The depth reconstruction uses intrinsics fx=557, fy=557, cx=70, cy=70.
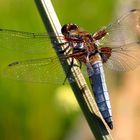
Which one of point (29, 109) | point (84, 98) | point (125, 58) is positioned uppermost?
point (29, 109)

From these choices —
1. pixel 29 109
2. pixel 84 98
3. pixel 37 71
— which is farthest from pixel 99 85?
pixel 29 109

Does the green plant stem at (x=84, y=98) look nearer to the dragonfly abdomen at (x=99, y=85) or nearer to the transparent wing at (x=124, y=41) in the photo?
the dragonfly abdomen at (x=99, y=85)

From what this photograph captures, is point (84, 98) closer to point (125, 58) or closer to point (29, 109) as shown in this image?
point (125, 58)

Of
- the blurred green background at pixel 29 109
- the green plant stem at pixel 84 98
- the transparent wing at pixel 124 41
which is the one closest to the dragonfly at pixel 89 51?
the transparent wing at pixel 124 41

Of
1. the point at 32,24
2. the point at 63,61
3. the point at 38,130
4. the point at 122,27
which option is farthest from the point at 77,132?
the point at 63,61

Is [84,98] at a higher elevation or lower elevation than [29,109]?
lower

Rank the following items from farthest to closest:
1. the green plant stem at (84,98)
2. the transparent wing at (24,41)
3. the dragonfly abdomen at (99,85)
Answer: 1. the transparent wing at (24,41)
2. the dragonfly abdomen at (99,85)
3. the green plant stem at (84,98)

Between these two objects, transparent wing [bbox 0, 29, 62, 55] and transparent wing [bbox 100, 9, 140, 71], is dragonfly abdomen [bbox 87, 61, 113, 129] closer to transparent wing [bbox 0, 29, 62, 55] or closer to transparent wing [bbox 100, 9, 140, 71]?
transparent wing [bbox 100, 9, 140, 71]

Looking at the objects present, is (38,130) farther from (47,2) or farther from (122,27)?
(47,2)
